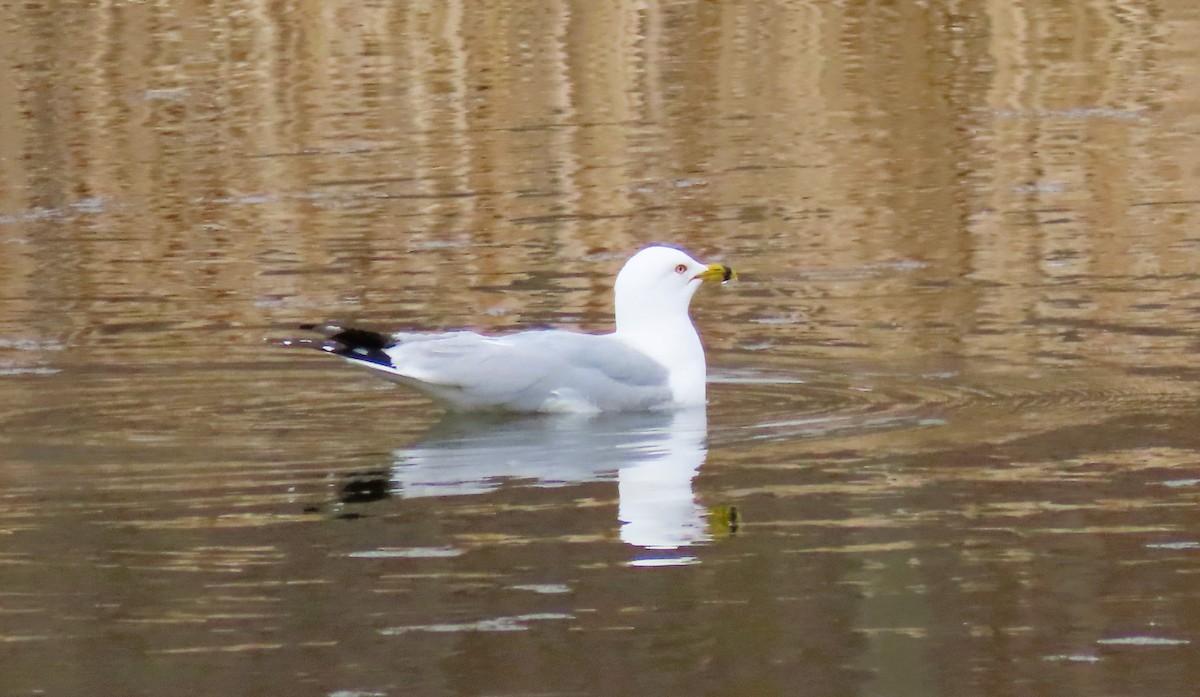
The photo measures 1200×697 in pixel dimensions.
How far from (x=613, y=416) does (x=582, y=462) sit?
93 cm

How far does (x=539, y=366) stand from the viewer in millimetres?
8641

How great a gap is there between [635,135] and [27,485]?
9.82 meters

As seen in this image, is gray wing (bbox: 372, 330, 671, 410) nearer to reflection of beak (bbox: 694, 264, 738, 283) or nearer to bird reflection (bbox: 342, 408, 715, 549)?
bird reflection (bbox: 342, 408, 715, 549)

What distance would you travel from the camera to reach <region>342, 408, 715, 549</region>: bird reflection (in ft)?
22.9

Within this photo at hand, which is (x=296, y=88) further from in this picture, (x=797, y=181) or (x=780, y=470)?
(x=780, y=470)

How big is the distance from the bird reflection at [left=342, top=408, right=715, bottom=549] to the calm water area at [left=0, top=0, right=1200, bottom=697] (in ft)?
0.08

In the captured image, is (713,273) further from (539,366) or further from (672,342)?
(539,366)

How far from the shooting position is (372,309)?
35.8ft

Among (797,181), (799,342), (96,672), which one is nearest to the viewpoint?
(96,672)

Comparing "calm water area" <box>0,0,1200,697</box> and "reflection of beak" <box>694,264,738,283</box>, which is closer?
"calm water area" <box>0,0,1200,697</box>

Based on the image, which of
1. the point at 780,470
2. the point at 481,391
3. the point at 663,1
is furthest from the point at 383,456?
the point at 663,1

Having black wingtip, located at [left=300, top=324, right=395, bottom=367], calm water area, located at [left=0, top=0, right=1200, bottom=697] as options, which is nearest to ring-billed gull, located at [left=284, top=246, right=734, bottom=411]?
black wingtip, located at [left=300, top=324, right=395, bottom=367]

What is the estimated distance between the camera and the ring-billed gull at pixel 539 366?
854cm

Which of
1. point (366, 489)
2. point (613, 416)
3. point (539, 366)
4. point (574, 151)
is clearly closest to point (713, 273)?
point (613, 416)
